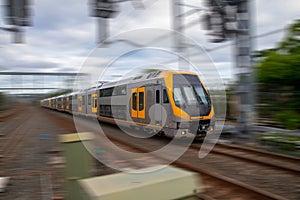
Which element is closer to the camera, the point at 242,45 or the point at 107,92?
the point at 242,45

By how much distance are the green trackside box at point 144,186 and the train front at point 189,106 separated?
6997 millimetres

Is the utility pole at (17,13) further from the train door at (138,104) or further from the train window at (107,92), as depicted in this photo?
the train window at (107,92)

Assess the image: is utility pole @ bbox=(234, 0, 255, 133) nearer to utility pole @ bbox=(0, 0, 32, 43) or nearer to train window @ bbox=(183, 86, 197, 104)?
train window @ bbox=(183, 86, 197, 104)

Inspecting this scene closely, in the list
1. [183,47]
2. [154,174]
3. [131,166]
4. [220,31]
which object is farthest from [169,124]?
[154,174]

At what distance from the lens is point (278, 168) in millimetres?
6559

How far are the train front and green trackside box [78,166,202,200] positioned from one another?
6997mm

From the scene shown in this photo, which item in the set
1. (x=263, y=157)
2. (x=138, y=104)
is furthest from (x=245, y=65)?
(x=138, y=104)

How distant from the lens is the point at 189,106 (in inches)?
381

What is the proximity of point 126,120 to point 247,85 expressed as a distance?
18.3 ft

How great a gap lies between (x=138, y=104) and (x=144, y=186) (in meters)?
9.34

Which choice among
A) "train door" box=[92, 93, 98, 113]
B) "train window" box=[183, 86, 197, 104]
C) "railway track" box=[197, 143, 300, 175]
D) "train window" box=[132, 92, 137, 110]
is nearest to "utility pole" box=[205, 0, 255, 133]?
"railway track" box=[197, 143, 300, 175]

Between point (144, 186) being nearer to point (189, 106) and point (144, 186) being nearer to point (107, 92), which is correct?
point (189, 106)

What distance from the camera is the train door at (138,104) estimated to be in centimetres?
1102

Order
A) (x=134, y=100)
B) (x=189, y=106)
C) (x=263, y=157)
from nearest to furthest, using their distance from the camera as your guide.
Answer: (x=263, y=157), (x=189, y=106), (x=134, y=100)
